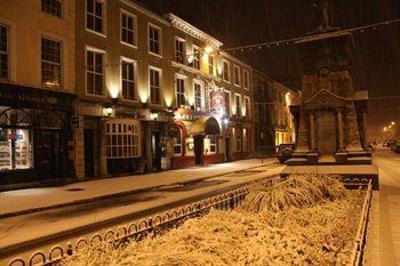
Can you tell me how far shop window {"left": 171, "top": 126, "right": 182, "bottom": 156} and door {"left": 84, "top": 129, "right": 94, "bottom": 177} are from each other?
29.8 feet

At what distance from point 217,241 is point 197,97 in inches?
1284

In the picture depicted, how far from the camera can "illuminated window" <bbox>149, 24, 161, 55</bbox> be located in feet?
99.5

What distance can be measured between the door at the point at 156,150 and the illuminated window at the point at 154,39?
639cm

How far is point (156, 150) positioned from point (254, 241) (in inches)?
1029

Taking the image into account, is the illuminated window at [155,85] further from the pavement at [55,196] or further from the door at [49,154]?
the pavement at [55,196]

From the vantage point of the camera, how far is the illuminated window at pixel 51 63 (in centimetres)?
2077

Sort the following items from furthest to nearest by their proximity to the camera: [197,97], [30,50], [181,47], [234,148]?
[234,148] → [197,97] → [181,47] → [30,50]

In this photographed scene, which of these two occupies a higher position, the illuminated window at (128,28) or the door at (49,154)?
the illuminated window at (128,28)

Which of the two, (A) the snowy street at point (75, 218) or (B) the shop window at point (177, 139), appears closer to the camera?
(A) the snowy street at point (75, 218)

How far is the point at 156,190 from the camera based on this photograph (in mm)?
18547

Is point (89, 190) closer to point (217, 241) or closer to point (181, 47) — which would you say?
point (217, 241)

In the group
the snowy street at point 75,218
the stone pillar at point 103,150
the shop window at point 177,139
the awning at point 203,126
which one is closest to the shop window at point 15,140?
the stone pillar at point 103,150

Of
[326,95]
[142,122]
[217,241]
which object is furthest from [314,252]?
[142,122]

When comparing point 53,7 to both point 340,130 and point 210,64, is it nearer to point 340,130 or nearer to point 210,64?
point 340,130
